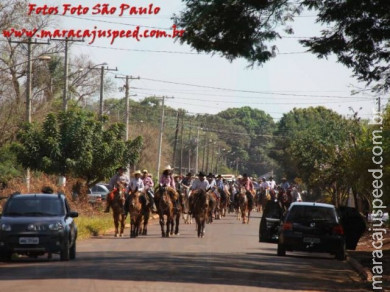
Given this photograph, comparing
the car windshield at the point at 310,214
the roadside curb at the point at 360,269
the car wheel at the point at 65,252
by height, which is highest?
the car windshield at the point at 310,214

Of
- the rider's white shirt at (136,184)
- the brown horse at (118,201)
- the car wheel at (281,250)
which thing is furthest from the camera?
the rider's white shirt at (136,184)

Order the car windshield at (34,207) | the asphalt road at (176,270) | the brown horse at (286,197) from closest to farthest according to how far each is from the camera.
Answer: the asphalt road at (176,270) < the car windshield at (34,207) < the brown horse at (286,197)

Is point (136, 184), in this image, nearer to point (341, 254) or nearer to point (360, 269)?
point (341, 254)

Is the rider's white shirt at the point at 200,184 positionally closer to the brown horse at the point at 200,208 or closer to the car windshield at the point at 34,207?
the brown horse at the point at 200,208

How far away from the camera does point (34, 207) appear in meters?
25.0

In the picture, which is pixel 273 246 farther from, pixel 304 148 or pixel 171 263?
pixel 304 148

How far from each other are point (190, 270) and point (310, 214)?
7723 mm

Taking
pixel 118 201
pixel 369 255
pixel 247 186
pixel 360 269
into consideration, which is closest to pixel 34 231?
pixel 360 269

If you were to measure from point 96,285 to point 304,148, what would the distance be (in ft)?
207

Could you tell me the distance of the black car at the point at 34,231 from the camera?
77.9ft

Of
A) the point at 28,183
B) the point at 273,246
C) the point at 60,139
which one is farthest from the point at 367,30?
the point at 60,139

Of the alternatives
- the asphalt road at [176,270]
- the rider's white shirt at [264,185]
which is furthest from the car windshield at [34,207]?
the rider's white shirt at [264,185]

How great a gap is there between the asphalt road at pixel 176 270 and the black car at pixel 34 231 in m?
0.34

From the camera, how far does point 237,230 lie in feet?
144
